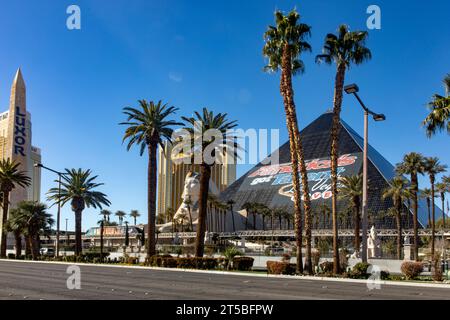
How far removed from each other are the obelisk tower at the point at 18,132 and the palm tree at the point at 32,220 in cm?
3018

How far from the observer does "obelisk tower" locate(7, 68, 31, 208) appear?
91562 mm

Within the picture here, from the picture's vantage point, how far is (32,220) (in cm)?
6144

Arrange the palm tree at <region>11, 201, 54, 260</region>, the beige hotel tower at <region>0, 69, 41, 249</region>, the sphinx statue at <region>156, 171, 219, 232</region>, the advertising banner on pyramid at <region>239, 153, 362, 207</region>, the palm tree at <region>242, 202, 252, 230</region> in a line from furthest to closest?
the sphinx statue at <region>156, 171, 219, 232</region>, the palm tree at <region>242, 202, 252, 230</region>, the advertising banner on pyramid at <region>239, 153, 362, 207</region>, the beige hotel tower at <region>0, 69, 41, 249</region>, the palm tree at <region>11, 201, 54, 260</region>

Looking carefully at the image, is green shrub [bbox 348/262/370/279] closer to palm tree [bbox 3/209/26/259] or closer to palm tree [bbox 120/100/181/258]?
palm tree [bbox 120/100/181/258]

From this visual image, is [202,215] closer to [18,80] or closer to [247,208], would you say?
[18,80]

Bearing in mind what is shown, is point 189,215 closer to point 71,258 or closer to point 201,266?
point 71,258

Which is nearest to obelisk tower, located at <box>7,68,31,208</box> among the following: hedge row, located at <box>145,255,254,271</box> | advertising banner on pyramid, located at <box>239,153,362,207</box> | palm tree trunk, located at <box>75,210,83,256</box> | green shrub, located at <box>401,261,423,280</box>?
palm tree trunk, located at <box>75,210,83,256</box>

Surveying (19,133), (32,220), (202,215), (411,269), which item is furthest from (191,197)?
(411,269)

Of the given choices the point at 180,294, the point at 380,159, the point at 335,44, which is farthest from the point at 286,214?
the point at 180,294

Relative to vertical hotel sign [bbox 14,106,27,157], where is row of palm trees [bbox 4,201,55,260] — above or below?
below

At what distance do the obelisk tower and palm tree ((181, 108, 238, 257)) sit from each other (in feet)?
193

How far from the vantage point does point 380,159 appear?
122938 mm

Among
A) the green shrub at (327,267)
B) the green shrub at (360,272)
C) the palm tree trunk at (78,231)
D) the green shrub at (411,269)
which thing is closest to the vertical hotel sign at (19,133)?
the palm tree trunk at (78,231)
